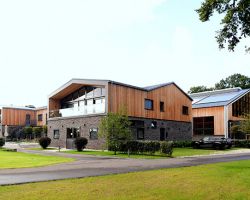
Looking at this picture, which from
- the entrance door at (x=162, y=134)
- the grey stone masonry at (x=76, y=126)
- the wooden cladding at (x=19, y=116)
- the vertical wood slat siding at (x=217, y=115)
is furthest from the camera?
the wooden cladding at (x=19, y=116)

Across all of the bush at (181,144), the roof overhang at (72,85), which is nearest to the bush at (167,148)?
the roof overhang at (72,85)

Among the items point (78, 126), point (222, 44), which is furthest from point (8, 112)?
point (222, 44)

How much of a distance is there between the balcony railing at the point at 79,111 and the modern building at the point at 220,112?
18.7 meters

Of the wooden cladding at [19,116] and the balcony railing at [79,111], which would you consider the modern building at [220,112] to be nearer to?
the balcony railing at [79,111]

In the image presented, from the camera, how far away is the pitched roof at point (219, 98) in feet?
147

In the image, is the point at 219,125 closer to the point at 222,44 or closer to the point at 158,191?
the point at 222,44

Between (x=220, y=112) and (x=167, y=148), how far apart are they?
22.0m

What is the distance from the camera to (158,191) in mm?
9062

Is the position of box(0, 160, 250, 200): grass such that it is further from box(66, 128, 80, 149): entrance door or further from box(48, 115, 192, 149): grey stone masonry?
box(66, 128, 80, 149): entrance door

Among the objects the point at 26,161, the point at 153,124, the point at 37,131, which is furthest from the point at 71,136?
the point at 37,131

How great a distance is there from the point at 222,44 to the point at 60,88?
28313 mm

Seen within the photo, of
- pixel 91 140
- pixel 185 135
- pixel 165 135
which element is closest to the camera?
pixel 91 140

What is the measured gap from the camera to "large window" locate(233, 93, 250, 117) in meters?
45.1

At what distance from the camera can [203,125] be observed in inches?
1841
